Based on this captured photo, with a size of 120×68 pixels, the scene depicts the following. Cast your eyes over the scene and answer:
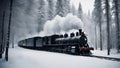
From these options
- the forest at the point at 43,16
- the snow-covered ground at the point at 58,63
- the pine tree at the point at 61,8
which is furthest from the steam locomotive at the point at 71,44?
the pine tree at the point at 61,8

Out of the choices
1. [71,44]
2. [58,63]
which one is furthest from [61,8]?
[58,63]

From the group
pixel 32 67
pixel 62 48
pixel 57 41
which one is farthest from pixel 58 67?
pixel 57 41

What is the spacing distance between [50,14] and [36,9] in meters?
9.11

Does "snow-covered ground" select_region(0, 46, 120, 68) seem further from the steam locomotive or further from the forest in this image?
the forest

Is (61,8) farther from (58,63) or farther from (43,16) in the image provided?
(58,63)

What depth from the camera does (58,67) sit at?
436 inches

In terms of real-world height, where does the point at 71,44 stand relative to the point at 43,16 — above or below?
below

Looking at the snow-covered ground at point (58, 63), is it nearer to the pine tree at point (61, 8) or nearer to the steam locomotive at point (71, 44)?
the steam locomotive at point (71, 44)

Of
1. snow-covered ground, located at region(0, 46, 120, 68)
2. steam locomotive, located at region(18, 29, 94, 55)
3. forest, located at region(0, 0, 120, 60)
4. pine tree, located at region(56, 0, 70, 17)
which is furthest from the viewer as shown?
pine tree, located at region(56, 0, 70, 17)

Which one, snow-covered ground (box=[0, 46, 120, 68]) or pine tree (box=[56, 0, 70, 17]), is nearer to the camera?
snow-covered ground (box=[0, 46, 120, 68])

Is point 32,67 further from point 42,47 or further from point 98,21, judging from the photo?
point 98,21

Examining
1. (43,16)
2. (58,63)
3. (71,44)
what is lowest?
(58,63)

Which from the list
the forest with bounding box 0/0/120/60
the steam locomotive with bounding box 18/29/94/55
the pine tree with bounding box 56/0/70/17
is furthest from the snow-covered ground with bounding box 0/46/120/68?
the pine tree with bounding box 56/0/70/17

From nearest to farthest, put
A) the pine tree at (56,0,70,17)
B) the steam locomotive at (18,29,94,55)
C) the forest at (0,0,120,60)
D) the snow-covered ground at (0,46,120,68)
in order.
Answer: the snow-covered ground at (0,46,120,68) → the steam locomotive at (18,29,94,55) → the forest at (0,0,120,60) → the pine tree at (56,0,70,17)
